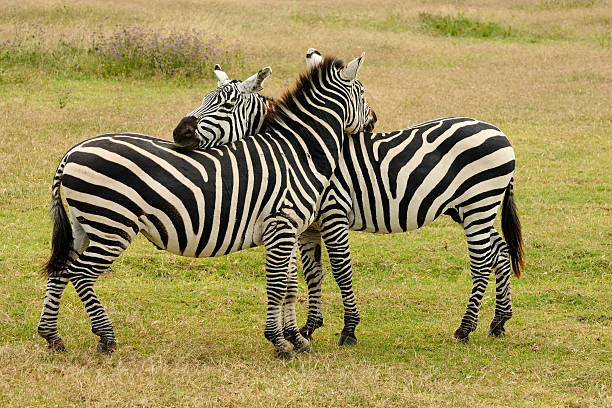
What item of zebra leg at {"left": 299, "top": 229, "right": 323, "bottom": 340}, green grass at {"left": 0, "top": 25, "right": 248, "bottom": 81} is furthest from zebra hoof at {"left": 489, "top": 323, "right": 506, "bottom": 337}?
green grass at {"left": 0, "top": 25, "right": 248, "bottom": 81}

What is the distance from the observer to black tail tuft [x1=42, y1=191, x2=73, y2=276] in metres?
6.19

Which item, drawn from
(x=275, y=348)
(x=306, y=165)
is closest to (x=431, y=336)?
(x=275, y=348)

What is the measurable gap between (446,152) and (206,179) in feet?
7.45

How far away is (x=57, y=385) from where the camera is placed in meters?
5.46

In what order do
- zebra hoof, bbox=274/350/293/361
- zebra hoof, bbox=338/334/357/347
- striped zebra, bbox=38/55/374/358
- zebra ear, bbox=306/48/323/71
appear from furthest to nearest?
1. zebra ear, bbox=306/48/323/71
2. zebra hoof, bbox=338/334/357/347
3. zebra hoof, bbox=274/350/293/361
4. striped zebra, bbox=38/55/374/358

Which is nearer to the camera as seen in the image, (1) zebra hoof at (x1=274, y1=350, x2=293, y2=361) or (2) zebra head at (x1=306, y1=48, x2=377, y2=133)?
(1) zebra hoof at (x1=274, y1=350, x2=293, y2=361)

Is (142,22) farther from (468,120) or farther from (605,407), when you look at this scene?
(605,407)

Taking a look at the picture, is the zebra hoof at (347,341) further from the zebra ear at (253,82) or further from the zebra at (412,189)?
the zebra ear at (253,82)

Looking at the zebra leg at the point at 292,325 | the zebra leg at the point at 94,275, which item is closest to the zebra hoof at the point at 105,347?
the zebra leg at the point at 94,275

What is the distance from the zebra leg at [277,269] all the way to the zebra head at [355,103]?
1274 mm

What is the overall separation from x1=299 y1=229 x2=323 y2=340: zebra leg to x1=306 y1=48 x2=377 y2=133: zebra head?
3.64 feet

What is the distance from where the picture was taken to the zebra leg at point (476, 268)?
23.3 feet

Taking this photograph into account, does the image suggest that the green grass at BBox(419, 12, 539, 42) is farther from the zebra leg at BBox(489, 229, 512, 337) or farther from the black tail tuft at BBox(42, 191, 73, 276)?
the black tail tuft at BBox(42, 191, 73, 276)

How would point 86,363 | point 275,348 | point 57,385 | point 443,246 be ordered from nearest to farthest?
1. point 57,385
2. point 86,363
3. point 275,348
4. point 443,246
